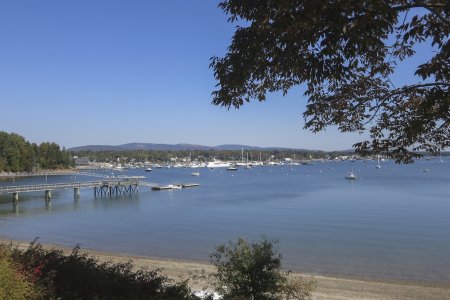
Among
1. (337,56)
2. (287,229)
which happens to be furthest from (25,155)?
(337,56)

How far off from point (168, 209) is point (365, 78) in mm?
53600

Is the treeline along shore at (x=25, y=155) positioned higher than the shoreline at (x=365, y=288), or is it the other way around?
the treeline along shore at (x=25, y=155)

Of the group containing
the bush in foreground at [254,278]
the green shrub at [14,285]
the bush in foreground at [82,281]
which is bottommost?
the bush in foreground at [254,278]

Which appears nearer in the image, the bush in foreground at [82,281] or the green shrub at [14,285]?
the green shrub at [14,285]

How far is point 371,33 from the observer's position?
5117 millimetres

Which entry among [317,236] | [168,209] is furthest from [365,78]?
[168,209]

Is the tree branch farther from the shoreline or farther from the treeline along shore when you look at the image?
the treeline along shore

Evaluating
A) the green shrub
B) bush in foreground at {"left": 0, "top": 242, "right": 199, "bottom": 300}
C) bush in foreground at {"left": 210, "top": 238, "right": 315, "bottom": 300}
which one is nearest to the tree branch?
bush in foreground at {"left": 0, "top": 242, "right": 199, "bottom": 300}

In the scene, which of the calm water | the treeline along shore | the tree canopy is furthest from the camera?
the treeline along shore

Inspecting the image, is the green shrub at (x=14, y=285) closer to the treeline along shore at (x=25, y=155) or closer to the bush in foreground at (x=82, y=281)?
the bush in foreground at (x=82, y=281)

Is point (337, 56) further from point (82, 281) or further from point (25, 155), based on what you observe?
point (25, 155)

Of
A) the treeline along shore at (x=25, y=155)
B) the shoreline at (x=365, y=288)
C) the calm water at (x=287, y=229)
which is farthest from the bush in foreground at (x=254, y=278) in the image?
the treeline along shore at (x=25, y=155)

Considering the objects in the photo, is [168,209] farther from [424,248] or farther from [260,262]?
[260,262]

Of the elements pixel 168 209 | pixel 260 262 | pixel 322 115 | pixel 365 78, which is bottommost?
pixel 168 209
